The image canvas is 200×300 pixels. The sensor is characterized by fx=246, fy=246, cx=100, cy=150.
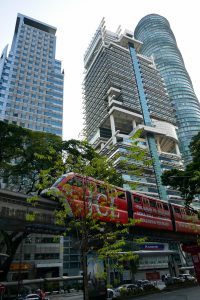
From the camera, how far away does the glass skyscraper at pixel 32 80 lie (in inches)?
2808

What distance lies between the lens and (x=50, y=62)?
89.4 metres

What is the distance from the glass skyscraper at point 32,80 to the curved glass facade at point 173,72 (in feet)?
200

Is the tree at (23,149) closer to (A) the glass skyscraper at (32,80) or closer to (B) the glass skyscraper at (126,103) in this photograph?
(A) the glass skyscraper at (32,80)

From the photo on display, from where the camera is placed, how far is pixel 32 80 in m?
80.7

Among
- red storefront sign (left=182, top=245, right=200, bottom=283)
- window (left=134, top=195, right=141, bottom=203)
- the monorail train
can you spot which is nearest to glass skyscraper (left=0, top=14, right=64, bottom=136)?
the monorail train

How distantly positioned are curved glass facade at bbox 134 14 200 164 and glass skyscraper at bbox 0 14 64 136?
60809 mm

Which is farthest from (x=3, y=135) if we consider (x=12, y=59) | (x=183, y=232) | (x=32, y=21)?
(x=32, y=21)

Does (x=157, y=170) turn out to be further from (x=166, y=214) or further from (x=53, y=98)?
(x=166, y=214)

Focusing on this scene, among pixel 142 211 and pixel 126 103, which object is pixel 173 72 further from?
pixel 142 211

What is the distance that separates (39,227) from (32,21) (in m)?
101

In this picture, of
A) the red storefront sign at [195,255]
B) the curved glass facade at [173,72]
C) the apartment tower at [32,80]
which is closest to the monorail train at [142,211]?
the red storefront sign at [195,255]

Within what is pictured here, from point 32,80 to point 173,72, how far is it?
264ft

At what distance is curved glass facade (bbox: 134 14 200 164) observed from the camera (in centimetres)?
11394

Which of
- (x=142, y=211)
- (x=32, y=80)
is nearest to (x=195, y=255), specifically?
(x=142, y=211)
